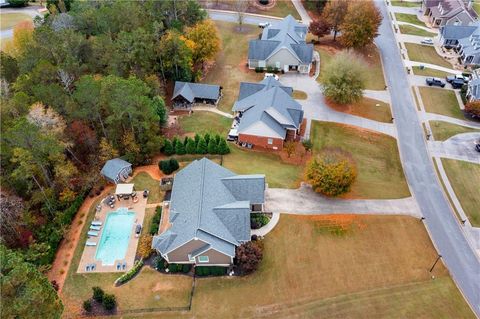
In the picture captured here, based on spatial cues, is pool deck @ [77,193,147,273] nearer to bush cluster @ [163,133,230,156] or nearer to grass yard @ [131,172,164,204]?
grass yard @ [131,172,164,204]

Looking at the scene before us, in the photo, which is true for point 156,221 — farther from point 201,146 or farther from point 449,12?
point 449,12

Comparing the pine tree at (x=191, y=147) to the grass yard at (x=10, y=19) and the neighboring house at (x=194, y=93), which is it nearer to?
the neighboring house at (x=194, y=93)

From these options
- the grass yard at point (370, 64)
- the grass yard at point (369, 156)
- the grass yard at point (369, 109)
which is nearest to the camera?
the grass yard at point (369, 156)

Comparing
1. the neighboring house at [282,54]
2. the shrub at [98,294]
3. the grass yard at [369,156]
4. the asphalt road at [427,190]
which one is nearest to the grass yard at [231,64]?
the neighboring house at [282,54]

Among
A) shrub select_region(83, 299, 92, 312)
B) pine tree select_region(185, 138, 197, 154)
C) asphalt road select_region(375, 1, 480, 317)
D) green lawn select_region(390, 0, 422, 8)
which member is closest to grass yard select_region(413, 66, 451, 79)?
asphalt road select_region(375, 1, 480, 317)

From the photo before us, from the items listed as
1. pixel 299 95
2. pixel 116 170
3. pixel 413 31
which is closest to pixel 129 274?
pixel 116 170

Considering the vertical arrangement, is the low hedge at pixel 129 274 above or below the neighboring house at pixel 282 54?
below

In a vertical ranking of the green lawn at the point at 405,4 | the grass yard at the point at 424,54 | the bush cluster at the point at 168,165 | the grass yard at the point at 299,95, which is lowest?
the grass yard at the point at 299,95
